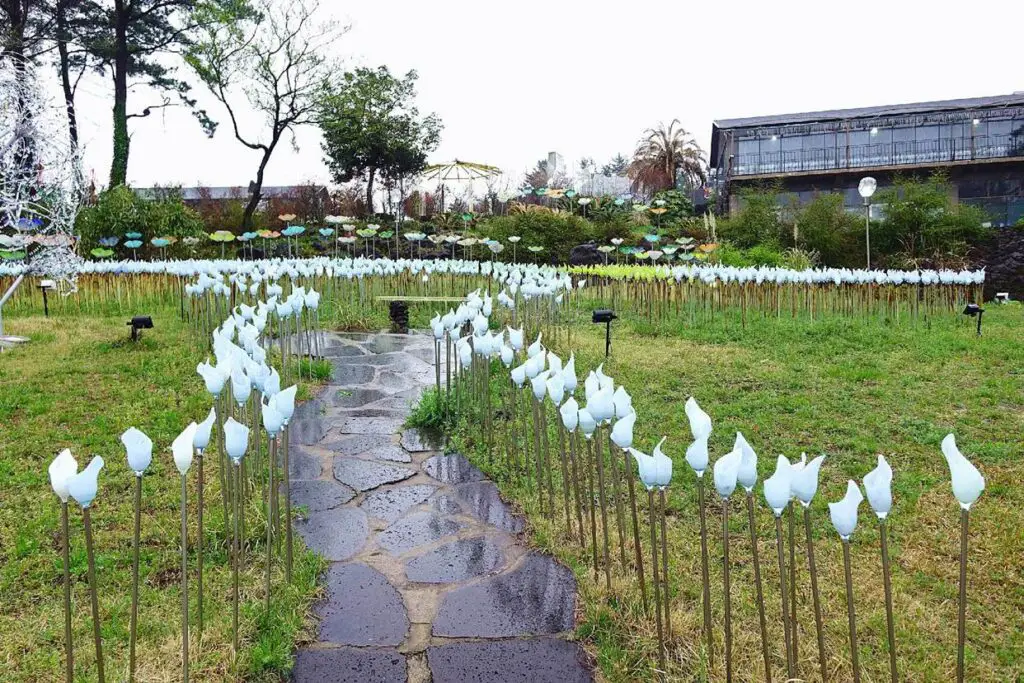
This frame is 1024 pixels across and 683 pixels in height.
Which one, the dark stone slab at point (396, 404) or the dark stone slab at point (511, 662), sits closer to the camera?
the dark stone slab at point (511, 662)

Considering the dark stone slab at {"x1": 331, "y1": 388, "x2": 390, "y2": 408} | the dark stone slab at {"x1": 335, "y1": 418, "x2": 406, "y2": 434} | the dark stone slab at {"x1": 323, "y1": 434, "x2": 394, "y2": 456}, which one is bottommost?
the dark stone slab at {"x1": 323, "y1": 434, "x2": 394, "y2": 456}

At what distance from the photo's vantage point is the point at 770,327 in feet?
29.3

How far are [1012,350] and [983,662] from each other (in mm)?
6077

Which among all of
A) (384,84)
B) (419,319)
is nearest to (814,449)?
(419,319)

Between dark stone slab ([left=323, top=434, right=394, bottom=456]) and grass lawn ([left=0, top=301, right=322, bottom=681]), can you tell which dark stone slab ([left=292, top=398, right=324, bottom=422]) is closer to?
grass lawn ([left=0, top=301, right=322, bottom=681])

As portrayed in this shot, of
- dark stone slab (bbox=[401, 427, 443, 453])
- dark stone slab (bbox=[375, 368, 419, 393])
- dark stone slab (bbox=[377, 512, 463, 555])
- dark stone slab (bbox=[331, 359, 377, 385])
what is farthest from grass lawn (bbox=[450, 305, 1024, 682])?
dark stone slab (bbox=[331, 359, 377, 385])

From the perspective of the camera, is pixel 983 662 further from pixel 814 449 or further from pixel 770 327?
pixel 770 327

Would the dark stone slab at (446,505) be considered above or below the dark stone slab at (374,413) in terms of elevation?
below

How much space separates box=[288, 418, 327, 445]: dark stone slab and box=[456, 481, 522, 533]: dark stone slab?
141 centimetres

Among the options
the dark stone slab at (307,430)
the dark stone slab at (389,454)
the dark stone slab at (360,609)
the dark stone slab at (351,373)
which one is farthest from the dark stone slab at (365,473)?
the dark stone slab at (351,373)

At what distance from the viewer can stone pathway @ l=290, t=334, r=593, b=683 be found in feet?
7.99

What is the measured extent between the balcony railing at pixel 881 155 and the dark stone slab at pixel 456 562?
86.0 feet

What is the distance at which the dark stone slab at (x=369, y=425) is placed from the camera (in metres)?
5.25

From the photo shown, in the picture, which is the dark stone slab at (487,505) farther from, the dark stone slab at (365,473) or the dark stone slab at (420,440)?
the dark stone slab at (420,440)
